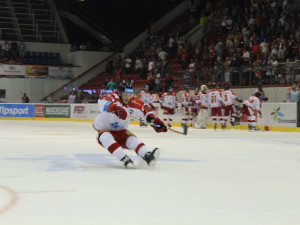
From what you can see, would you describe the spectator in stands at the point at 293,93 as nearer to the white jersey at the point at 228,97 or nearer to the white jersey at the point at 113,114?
the white jersey at the point at 228,97

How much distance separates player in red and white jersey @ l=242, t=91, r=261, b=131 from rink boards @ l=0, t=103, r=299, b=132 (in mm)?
495

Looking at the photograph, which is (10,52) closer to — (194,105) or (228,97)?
(194,105)

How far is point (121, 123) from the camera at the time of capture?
7.58m

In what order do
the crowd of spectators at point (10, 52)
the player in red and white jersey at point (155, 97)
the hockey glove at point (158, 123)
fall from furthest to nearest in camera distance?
1. the crowd of spectators at point (10, 52)
2. the player in red and white jersey at point (155, 97)
3. the hockey glove at point (158, 123)

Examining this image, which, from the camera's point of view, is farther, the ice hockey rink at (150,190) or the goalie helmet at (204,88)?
the goalie helmet at (204,88)

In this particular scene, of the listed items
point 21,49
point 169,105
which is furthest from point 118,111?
point 21,49

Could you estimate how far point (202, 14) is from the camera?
29781 millimetres

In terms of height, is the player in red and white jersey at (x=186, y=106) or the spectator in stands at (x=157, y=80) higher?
the spectator in stands at (x=157, y=80)

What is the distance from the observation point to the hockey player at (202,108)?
65.5 feet

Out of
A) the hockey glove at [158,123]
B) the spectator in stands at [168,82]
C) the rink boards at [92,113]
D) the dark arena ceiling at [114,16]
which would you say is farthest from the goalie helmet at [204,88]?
the dark arena ceiling at [114,16]

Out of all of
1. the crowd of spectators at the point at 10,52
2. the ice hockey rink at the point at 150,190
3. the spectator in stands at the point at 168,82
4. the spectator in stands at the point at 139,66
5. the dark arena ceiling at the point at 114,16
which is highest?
the dark arena ceiling at the point at 114,16

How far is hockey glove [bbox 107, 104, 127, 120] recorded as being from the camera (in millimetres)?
7059

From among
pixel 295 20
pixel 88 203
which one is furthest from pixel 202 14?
pixel 88 203

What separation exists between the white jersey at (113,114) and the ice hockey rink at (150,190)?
22.4 inches
